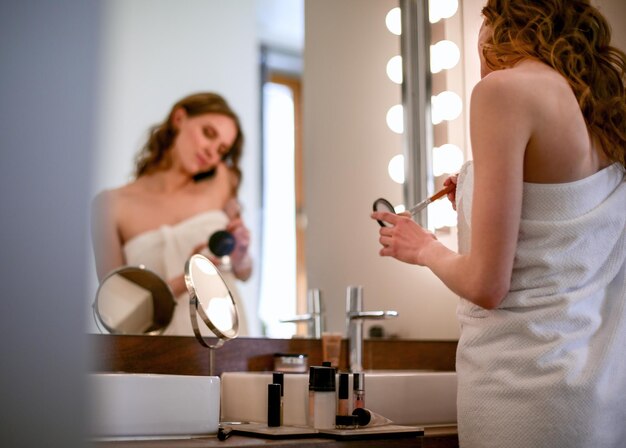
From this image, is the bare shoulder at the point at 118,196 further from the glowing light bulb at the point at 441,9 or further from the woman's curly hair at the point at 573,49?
the glowing light bulb at the point at 441,9

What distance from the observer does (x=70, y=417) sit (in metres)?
0.36

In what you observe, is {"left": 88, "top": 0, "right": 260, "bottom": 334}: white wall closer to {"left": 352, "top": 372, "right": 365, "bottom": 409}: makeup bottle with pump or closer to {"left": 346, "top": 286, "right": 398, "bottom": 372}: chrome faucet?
{"left": 346, "top": 286, "right": 398, "bottom": 372}: chrome faucet

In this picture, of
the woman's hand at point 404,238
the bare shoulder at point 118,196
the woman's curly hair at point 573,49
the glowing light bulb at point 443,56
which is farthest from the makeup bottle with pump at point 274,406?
the glowing light bulb at point 443,56

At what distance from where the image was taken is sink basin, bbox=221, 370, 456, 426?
1.32 meters

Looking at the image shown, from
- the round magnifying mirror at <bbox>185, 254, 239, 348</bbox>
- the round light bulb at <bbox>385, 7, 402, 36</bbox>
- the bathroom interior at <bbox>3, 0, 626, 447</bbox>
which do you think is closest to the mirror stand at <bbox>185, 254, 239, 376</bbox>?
the round magnifying mirror at <bbox>185, 254, 239, 348</bbox>

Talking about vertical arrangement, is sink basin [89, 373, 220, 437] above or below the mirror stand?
below

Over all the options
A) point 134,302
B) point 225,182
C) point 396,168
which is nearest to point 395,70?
point 396,168

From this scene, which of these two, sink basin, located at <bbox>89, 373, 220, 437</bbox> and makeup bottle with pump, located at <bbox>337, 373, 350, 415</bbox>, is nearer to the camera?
sink basin, located at <bbox>89, 373, 220, 437</bbox>

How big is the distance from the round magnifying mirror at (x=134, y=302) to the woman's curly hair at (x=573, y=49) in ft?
2.69

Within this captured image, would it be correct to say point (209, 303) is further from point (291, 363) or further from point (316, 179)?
point (316, 179)

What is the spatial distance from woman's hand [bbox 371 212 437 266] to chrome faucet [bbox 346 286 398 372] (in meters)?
0.48

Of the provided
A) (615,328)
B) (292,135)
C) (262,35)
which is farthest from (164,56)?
(615,328)

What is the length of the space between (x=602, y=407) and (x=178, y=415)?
24.9 inches

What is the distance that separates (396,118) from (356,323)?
25.1 inches
